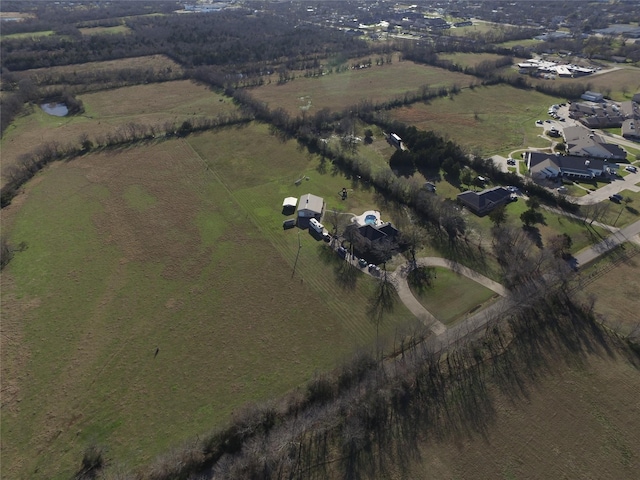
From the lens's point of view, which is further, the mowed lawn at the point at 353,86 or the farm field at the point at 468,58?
the farm field at the point at 468,58

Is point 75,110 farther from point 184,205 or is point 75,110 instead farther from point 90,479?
point 90,479

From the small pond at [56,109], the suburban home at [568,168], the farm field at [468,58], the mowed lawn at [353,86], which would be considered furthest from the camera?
the farm field at [468,58]

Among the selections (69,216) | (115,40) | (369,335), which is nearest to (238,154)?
(69,216)

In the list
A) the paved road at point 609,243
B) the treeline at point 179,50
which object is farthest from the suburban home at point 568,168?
the treeline at point 179,50

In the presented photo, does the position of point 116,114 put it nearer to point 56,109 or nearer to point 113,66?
point 56,109

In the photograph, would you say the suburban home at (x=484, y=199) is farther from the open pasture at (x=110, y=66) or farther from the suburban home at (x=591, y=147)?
the open pasture at (x=110, y=66)

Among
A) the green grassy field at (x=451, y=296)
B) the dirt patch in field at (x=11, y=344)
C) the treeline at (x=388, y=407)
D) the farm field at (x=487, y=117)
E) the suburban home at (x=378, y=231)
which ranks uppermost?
the farm field at (x=487, y=117)
